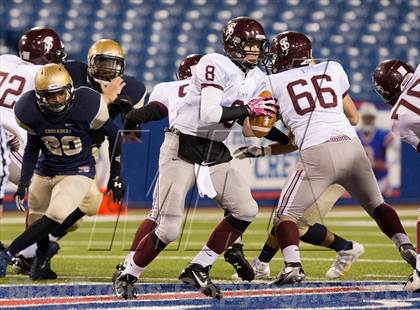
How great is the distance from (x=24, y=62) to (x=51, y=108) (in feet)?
4.35

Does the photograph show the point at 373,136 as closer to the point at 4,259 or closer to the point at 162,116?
the point at 162,116

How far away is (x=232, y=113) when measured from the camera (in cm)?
507

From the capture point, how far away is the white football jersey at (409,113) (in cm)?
515

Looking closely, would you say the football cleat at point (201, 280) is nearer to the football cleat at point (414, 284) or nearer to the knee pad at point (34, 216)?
→ the football cleat at point (414, 284)

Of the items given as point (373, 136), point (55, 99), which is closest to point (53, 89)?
point (55, 99)

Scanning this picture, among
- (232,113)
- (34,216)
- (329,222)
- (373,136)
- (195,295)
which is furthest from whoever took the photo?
(373,136)

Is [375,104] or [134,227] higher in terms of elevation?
[375,104]

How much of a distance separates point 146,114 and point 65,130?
22.3 inches

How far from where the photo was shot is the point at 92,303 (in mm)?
4883

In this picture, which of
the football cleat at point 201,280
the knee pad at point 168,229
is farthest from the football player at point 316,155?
the knee pad at point 168,229

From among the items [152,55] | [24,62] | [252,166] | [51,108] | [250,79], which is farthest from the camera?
[152,55]

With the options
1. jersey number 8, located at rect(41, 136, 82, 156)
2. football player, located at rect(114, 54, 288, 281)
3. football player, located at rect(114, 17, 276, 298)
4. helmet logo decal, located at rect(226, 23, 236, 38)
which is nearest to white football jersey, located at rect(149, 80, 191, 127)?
football player, located at rect(114, 54, 288, 281)

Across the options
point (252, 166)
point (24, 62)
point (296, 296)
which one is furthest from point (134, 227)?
point (296, 296)

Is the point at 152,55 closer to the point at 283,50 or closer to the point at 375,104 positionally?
the point at 375,104
